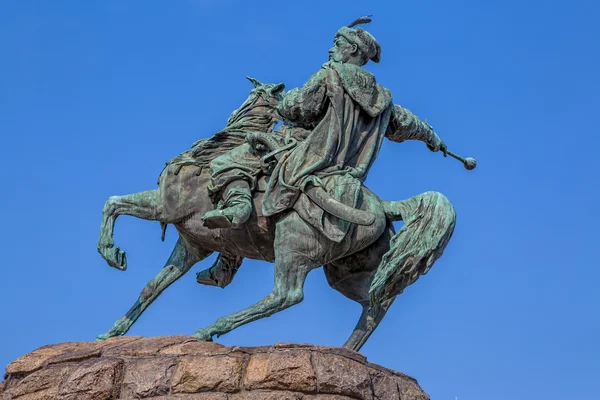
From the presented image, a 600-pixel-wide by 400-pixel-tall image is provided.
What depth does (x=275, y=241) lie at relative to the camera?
34.4ft

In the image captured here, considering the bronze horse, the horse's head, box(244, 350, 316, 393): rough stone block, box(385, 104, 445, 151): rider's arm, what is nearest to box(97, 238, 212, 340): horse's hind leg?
the bronze horse

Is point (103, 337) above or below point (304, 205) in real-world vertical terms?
below

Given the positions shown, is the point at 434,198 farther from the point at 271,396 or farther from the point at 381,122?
the point at 271,396

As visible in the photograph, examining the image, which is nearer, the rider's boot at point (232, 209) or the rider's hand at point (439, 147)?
the rider's boot at point (232, 209)

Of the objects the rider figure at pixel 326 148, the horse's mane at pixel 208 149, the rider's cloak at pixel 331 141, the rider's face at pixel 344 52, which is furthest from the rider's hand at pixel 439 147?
the horse's mane at pixel 208 149

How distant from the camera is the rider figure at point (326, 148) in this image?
1042 cm

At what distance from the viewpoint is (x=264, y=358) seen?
9.20m

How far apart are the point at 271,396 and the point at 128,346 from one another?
1452mm

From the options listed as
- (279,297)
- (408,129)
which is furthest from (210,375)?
(408,129)

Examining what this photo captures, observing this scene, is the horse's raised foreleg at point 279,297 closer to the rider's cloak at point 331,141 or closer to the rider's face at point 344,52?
the rider's cloak at point 331,141

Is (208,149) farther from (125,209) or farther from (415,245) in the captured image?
(415,245)

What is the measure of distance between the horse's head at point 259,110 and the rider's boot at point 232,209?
3.20 feet

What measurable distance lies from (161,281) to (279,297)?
1601 millimetres

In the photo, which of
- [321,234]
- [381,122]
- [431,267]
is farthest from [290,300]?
[381,122]
